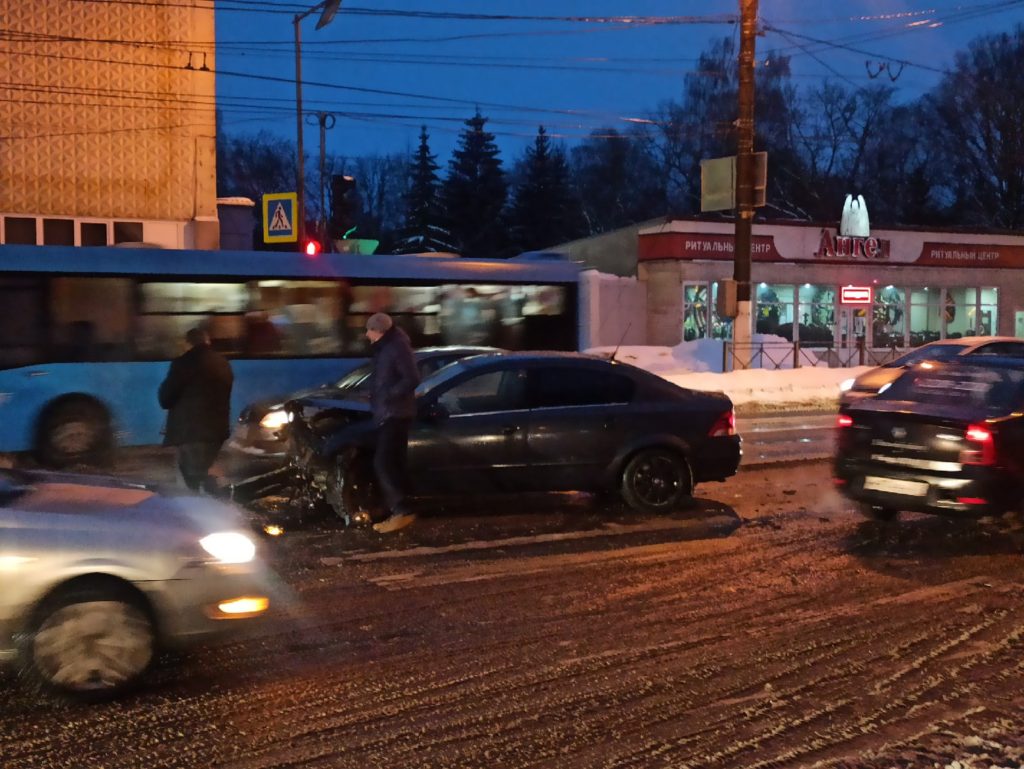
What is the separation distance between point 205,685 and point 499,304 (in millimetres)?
12525

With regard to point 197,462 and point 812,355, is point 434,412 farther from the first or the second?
point 812,355

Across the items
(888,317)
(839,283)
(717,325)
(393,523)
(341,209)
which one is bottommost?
(393,523)

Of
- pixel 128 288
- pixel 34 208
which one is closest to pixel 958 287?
pixel 34 208

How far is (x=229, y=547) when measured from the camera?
5.64m

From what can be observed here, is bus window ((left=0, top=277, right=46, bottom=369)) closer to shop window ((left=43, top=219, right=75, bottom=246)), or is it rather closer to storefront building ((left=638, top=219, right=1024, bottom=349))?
shop window ((left=43, top=219, right=75, bottom=246))

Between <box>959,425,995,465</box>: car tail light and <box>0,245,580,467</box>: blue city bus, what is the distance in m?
9.18

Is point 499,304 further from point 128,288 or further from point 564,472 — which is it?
point 564,472

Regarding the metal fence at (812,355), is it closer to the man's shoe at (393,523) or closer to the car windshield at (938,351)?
the car windshield at (938,351)

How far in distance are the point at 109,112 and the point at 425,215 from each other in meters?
38.6

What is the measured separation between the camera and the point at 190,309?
14.8m

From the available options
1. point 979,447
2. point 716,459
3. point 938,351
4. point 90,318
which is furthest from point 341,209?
point 979,447

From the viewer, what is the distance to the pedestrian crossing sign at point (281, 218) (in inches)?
1118

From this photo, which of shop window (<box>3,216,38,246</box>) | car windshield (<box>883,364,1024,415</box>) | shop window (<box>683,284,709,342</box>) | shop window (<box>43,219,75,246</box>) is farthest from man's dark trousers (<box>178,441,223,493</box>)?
shop window (<box>683,284,709,342</box>)

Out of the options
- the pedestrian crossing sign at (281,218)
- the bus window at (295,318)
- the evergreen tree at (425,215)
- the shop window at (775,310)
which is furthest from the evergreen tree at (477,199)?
the bus window at (295,318)
